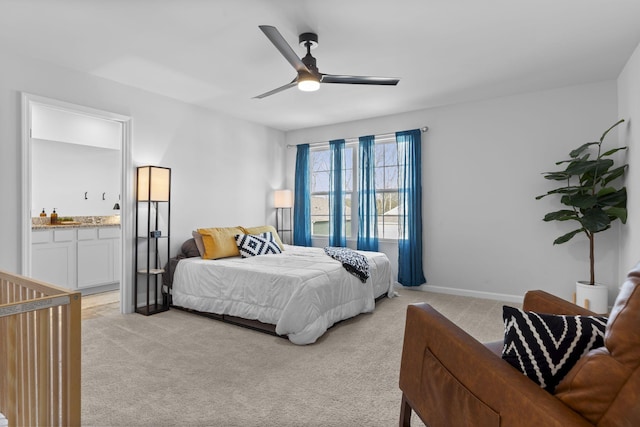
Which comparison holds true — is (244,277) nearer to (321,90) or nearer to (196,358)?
(196,358)

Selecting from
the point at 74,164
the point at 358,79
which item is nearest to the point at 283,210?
the point at 74,164

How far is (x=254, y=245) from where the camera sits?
435cm

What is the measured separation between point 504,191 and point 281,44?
10.8 feet

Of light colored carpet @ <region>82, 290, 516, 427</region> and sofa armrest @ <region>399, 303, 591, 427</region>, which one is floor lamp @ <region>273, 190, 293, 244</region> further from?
sofa armrest @ <region>399, 303, 591, 427</region>

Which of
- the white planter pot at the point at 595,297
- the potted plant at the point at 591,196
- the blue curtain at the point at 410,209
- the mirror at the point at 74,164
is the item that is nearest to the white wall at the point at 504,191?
the blue curtain at the point at 410,209

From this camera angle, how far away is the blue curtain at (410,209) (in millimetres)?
4797

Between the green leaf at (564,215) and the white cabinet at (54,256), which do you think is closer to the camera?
the green leaf at (564,215)

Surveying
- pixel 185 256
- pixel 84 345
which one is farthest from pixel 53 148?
pixel 84 345

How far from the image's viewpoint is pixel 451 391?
1269 millimetres

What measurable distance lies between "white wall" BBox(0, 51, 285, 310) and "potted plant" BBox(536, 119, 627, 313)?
3.85 meters

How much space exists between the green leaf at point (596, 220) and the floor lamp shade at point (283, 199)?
3.84 meters

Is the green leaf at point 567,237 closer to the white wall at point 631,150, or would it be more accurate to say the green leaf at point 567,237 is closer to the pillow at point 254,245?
the white wall at point 631,150

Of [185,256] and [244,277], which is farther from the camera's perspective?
[185,256]

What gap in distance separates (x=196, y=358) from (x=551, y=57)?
3.91 meters
